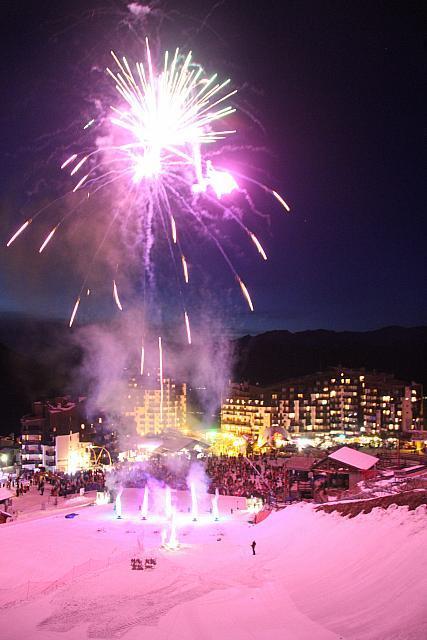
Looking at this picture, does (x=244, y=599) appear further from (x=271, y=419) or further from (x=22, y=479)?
(x=271, y=419)

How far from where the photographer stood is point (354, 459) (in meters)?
26.0

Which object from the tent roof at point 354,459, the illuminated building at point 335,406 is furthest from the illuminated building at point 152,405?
the tent roof at point 354,459

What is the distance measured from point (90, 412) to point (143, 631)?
1621 inches

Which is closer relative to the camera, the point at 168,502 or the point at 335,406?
the point at 168,502

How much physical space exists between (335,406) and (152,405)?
77.8 ft

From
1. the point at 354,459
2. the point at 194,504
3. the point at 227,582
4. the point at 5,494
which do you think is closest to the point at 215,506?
the point at 194,504

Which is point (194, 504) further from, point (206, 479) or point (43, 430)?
point (43, 430)

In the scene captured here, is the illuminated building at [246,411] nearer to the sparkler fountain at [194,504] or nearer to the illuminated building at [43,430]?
the illuminated building at [43,430]

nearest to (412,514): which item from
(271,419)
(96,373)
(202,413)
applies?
(271,419)

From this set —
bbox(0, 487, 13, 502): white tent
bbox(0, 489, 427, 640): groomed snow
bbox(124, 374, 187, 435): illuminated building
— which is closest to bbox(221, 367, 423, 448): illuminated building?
bbox(124, 374, 187, 435): illuminated building

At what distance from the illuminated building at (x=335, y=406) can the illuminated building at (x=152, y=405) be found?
11236 millimetres

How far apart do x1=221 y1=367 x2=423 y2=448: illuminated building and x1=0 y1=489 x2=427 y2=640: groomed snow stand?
45.8 metres

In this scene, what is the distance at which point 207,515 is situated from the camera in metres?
23.4

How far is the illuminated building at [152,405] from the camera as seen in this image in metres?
74.0
